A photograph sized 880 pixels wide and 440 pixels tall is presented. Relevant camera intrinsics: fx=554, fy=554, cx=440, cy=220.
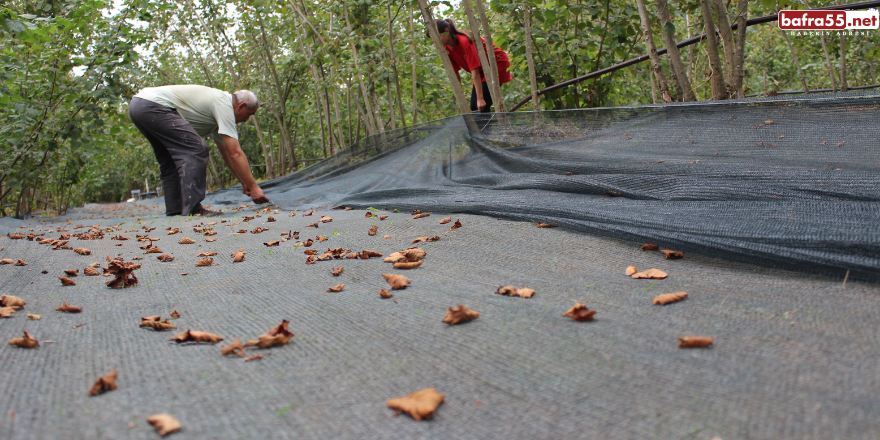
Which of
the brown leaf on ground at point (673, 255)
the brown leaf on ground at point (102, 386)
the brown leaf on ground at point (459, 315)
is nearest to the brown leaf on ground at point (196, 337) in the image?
the brown leaf on ground at point (102, 386)

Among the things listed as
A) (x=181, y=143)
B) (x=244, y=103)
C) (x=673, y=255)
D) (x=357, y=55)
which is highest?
(x=357, y=55)

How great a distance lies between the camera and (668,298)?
132 centimetres

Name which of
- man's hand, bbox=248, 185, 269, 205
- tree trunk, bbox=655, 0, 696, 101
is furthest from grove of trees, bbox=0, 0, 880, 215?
man's hand, bbox=248, 185, 269, 205

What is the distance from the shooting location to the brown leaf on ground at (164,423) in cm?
81

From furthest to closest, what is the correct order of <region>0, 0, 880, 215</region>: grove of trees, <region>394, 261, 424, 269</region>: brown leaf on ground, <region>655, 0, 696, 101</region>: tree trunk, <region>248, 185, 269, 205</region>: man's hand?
<region>248, 185, 269, 205</region>: man's hand
<region>0, 0, 880, 215</region>: grove of trees
<region>655, 0, 696, 101</region>: tree trunk
<region>394, 261, 424, 269</region>: brown leaf on ground

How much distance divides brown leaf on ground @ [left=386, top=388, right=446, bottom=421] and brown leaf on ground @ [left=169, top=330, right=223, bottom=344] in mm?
536

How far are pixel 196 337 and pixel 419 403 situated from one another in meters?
0.63

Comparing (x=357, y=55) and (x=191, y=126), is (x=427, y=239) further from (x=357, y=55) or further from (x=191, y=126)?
(x=357, y=55)

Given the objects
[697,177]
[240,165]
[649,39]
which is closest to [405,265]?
[697,177]

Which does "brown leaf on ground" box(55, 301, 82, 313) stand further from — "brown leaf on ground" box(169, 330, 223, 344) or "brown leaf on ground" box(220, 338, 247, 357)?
"brown leaf on ground" box(220, 338, 247, 357)

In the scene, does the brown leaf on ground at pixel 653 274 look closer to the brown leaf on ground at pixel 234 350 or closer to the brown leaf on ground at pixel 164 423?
the brown leaf on ground at pixel 234 350

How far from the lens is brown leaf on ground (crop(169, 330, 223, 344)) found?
4.02ft

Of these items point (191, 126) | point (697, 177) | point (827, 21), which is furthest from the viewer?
point (827, 21)

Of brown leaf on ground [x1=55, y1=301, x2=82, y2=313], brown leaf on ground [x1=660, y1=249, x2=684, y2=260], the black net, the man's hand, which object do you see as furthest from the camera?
the man's hand
